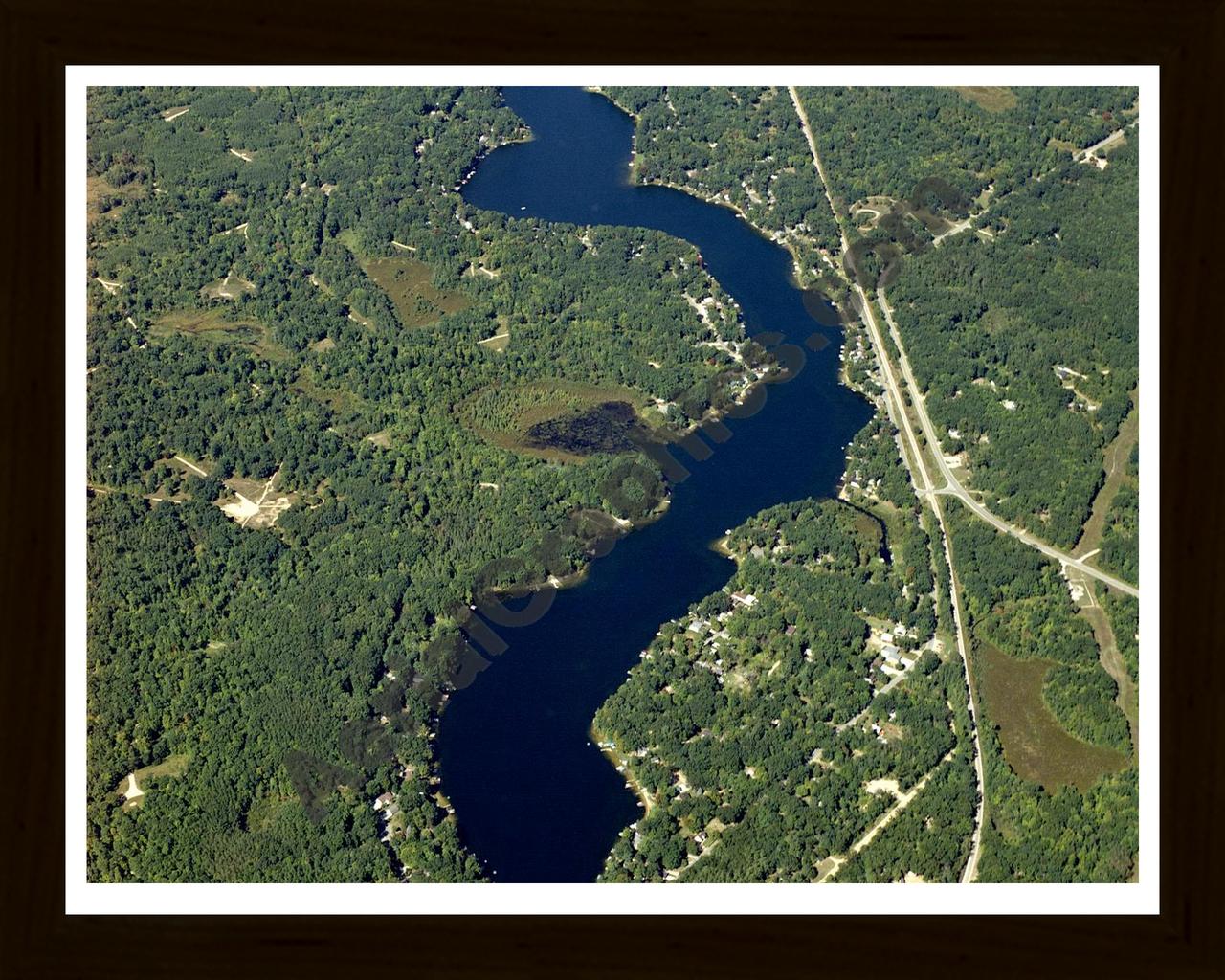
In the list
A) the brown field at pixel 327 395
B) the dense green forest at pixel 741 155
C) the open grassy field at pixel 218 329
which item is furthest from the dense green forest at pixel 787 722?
the open grassy field at pixel 218 329

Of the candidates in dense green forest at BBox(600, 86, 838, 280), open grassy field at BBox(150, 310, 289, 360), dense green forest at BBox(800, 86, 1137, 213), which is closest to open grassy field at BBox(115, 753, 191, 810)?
open grassy field at BBox(150, 310, 289, 360)

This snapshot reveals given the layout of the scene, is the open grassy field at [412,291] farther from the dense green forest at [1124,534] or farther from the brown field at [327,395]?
the dense green forest at [1124,534]

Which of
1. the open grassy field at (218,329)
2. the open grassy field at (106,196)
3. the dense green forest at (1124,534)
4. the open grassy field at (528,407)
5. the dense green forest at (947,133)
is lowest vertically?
the dense green forest at (1124,534)

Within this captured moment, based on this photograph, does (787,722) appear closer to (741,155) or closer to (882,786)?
(882,786)

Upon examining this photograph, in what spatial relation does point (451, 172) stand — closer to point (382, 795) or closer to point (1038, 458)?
point (1038, 458)

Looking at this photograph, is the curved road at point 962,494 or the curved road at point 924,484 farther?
the curved road at point 962,494

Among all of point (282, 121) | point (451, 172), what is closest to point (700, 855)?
point (451, 172)

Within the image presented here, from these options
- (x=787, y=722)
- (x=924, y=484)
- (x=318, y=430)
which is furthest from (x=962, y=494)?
(x=318, y=430)

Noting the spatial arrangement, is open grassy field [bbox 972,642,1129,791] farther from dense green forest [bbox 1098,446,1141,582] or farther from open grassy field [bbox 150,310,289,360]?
open grassy field [bbox 150,310,289,360]
